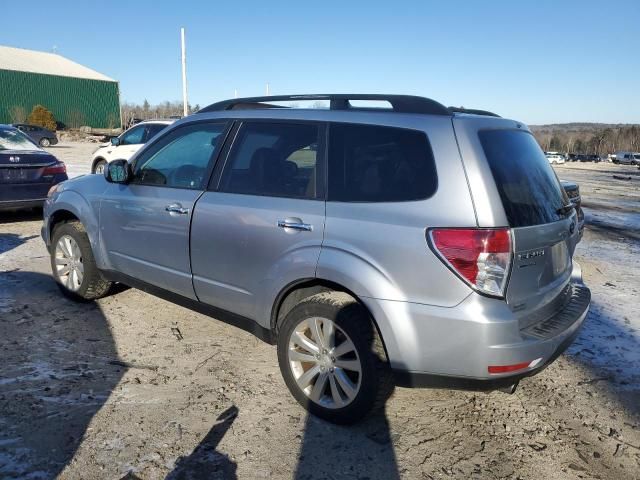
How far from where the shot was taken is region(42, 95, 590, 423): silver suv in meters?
2.47

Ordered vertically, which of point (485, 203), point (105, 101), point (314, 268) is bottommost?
point (314, 268)

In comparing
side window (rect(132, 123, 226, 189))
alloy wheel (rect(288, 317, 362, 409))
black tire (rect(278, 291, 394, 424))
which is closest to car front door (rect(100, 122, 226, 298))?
side window (rect(132, 123, 226, 189))

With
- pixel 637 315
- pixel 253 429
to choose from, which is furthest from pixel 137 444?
pixel 637 315

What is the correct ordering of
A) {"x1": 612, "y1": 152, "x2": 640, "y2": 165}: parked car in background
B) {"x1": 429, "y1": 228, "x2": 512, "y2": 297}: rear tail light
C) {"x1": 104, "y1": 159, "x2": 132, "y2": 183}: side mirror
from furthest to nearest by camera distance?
{"x1": 612, "y1": 152, "x2": 640, "y2": 165}: parked car in background < {"x1": 104, "y1": 159, "x2": 132, "y2": 183}: side mirror < {"x1": 429, "y1": 228, "x2": 512, "y2": 297}: rear tail light

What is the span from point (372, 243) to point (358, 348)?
0.59 meters

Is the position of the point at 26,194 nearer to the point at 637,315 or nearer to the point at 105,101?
the point at 637,315

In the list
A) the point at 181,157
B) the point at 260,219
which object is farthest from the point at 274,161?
the point at 181,157

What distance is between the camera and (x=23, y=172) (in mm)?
7535

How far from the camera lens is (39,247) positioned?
6.64 meters

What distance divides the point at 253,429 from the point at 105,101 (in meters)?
65.7

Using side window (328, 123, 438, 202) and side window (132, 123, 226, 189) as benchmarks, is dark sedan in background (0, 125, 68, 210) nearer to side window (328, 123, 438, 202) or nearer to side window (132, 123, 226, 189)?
side window (132, 123, 226, 189)

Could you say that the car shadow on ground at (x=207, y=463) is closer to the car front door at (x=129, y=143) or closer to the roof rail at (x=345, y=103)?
the roof rail at (x=345, y=103)

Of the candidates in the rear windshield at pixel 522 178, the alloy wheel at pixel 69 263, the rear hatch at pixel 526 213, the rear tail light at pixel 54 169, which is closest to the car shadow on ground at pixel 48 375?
the alloy wheel at pixel 69 263

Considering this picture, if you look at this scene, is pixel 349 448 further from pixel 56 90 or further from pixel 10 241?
pixel 56 90
